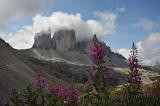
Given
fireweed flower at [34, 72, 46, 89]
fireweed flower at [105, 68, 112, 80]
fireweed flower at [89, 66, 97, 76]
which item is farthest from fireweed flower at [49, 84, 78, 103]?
fireweed flower at [89, 66, 97, 76]

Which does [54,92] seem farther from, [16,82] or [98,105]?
[16,82]

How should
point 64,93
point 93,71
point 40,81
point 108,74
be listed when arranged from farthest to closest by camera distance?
1. point 40,81
2. point 64,93
3. point 108,74
4. point 93,71

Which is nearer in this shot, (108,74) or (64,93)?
(108,74)

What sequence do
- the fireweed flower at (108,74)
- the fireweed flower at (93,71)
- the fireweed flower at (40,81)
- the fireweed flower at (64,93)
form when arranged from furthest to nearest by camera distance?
the fireweed flower at (40,81)
the fireweed flower at (64,93)
the fireweed flower at (108,74)
the fireweed flower at (93,71)

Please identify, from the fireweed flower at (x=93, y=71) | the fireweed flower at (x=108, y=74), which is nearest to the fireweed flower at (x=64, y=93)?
the fireweed flower at (x=108, y=74)

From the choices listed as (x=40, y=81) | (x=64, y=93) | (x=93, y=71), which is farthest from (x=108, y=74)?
(x=40, y=81)

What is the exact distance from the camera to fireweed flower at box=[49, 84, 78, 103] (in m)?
15.6

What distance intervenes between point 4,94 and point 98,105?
33.7m

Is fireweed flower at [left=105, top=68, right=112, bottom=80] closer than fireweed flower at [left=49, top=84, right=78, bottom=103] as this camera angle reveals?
Yes

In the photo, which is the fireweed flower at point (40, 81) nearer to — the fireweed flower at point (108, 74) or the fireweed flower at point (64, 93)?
the fireweed flower at point (64, 93)

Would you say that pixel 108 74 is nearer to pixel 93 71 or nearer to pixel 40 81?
pixel 93 71

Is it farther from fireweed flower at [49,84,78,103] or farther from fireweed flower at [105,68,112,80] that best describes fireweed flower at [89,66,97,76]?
fireweed flower at [49,84,78,103]

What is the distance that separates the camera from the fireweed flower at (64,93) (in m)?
15.6

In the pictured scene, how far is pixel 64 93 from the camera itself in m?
16.2
